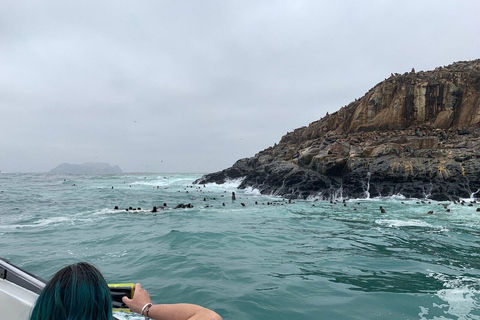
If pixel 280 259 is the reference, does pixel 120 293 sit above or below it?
above

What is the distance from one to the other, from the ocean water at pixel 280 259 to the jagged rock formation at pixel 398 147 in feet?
42.6

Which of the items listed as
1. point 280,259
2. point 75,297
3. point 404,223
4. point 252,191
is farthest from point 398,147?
point 75,297

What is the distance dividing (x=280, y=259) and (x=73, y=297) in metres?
8.19

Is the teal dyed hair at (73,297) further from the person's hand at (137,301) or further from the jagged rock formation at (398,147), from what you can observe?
the jagged rock formation at (398,147)

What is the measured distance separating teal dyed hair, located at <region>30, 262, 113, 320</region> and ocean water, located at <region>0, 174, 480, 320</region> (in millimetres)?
4420

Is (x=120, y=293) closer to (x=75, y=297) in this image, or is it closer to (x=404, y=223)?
(x=75, y=297)

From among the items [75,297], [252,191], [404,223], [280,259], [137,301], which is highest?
[75,297]

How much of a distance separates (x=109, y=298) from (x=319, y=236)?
11885mm

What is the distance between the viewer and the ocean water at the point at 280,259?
5883 mm

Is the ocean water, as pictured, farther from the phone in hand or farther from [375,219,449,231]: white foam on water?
the phone in hand

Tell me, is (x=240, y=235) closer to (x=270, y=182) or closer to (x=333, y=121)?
(x=270, y=182)

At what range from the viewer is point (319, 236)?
12555 millimetres

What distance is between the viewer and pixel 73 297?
1.58m

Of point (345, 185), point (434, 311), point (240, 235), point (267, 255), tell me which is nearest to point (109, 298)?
point (434, 311)
